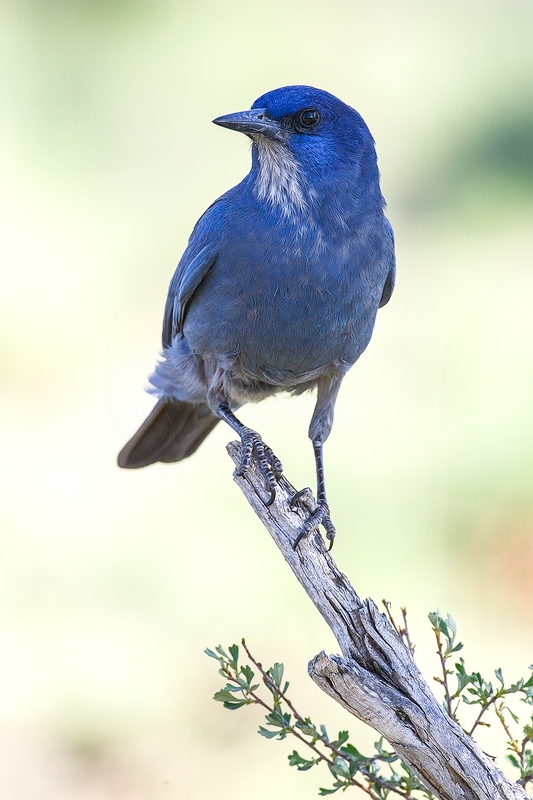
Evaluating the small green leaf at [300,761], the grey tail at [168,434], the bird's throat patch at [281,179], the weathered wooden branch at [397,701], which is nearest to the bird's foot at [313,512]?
the weathered wooden branch at [397,701]

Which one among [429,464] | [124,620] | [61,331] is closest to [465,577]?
[429,464]

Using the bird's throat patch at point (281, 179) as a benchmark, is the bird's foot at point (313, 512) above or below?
below

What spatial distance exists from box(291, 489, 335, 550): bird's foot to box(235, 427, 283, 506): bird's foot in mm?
103

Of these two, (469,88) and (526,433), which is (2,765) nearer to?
(526,433)

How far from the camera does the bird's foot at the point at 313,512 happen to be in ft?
12.5

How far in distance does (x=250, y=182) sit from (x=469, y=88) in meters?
6.14

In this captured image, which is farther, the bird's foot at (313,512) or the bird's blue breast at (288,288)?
the bird's blue breast at (288,288)

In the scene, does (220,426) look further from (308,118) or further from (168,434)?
(308,118)

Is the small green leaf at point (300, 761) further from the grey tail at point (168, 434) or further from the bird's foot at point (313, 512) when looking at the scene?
the grey tail at point (168, 434)

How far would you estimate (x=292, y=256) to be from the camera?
162 inches

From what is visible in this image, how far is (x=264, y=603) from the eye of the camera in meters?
6.46

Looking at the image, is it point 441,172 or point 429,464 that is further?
point 441,172

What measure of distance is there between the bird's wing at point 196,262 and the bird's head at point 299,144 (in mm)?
305

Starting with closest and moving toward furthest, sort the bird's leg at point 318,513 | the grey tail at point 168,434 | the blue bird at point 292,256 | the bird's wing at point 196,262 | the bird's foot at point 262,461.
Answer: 1. the bird's leg at point 318,513
2. the bird's foot at point 262,461
3. the blue bird at point 292,256
4. the bird's wing at point 196,262
5. the grey tail at point 168,434
